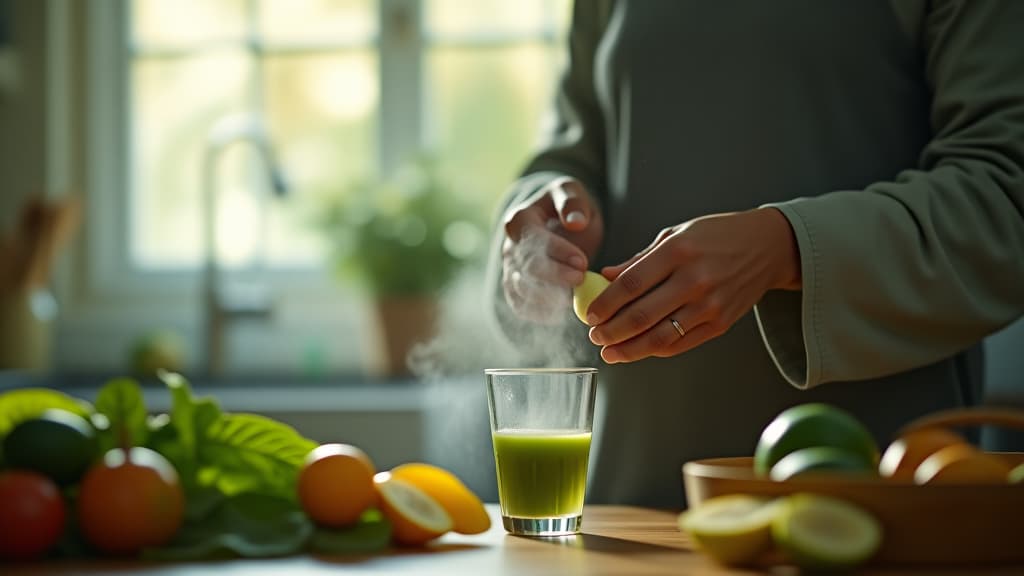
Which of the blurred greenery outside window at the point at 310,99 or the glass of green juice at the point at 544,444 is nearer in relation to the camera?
the glass of green juice at the point at 544,444

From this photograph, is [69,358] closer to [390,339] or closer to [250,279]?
[250,279]

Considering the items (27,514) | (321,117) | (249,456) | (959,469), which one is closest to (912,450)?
(959,469)

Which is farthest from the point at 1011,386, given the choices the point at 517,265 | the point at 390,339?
the point at 390,339

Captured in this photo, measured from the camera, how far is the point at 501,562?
78cm

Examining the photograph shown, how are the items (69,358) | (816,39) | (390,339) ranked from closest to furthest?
(816,39) → (390,339) → (69,358)

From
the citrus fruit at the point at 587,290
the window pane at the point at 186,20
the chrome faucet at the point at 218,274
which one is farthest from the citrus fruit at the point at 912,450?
the window pane at the point at 186,20

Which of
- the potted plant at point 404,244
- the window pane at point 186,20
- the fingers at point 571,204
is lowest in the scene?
the potted plant at point 404,244

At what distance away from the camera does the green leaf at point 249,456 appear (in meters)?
0.89

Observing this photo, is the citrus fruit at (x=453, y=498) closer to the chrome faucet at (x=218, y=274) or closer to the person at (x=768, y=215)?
the person at (x=768, y=215)

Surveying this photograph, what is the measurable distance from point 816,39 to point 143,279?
2.42 m

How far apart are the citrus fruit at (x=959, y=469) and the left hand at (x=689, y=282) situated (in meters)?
0.27

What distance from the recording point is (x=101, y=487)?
0.77 m

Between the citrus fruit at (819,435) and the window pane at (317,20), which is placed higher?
the window pane at (317,20)

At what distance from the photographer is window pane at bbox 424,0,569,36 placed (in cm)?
320
